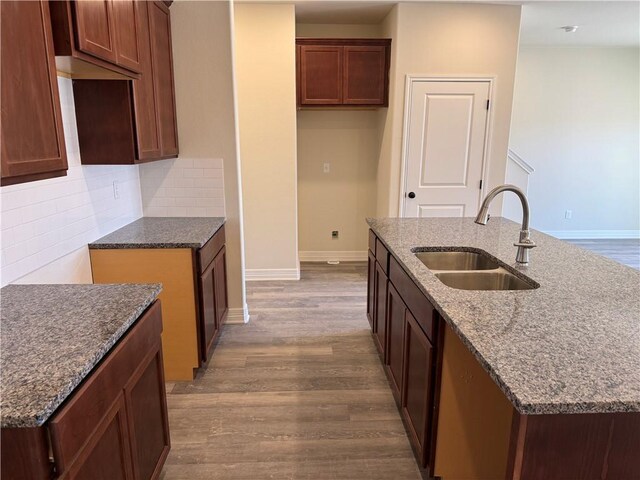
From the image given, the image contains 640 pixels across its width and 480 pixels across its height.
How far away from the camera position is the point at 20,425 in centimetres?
93

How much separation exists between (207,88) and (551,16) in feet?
11.7

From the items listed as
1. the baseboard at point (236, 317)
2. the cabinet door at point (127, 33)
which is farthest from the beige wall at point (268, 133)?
the cabinet door at point (127, 33)

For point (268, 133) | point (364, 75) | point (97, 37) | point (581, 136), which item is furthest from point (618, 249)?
point (97, 37)

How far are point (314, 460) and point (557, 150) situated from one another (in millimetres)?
5839

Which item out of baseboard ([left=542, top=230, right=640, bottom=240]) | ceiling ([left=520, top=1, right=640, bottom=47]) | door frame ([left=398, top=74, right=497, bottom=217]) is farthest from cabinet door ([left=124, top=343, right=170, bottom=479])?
baseboard ([left=542, top=230, right=640, bottom=240])

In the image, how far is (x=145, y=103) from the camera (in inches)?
99.8

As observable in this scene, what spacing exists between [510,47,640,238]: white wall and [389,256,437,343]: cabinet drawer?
4750mm

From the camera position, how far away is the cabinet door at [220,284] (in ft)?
9.82

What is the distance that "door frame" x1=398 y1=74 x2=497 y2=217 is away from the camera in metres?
4.11

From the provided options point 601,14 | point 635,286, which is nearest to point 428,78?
point 601,14

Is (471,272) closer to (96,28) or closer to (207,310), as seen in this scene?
(207,310)

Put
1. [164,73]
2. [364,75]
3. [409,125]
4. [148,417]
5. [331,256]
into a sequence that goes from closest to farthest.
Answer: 1. [148,417]
2. [164,73]
3. [409,125]
4. [364,75]
5. [331,256]

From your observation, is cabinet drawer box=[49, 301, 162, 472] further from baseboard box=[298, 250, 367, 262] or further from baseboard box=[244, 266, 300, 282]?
baseboard box=[298, 250, 367, 262]

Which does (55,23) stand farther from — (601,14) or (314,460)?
(601,14)
